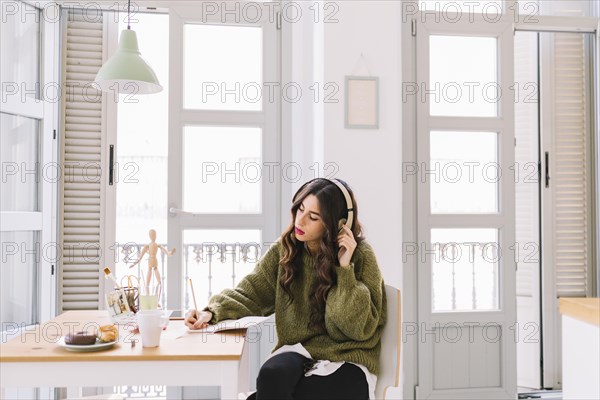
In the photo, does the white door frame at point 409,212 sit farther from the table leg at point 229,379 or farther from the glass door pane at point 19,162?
the glass door pane at point 19,162

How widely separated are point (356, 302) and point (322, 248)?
242mm

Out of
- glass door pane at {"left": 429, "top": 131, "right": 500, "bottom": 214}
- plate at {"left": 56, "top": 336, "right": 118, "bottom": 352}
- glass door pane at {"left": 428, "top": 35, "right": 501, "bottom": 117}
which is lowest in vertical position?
plate at {"left": 56, "top": 336, "right": 118, "bottom": 352}

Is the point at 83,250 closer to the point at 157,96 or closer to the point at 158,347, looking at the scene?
the point at 157,96

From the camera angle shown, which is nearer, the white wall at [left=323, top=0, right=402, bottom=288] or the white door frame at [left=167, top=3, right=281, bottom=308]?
the white wall at [left=323, top=0, right=402, bottom=288]

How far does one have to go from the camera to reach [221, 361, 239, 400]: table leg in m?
1.58

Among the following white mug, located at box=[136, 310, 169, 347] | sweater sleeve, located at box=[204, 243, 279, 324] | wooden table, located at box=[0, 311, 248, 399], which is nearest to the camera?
wooden table, located at box=[0, 311, 248, 399]

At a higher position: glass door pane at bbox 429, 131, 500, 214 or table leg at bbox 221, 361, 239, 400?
glass door pane at bbox 429, 131, 500, 214

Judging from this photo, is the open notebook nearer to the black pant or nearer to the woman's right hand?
the woman's right hand

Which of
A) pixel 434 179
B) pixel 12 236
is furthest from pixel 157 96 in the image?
pixel 434 179

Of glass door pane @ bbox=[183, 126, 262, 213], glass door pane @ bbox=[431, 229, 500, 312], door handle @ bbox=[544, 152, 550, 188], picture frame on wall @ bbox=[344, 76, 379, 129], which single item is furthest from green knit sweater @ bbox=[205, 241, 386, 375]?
door handle @ bbox=[544, 152, 550, 188]

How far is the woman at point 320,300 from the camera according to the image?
186cm

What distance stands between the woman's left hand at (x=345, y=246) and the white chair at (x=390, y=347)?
0.63 ft

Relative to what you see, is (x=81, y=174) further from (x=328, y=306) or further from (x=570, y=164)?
(x=570, y=164)

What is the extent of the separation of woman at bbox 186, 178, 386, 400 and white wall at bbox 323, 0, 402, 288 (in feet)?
2.53
